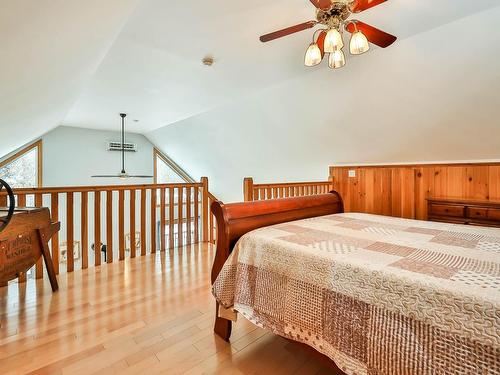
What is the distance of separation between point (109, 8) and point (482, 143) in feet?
12.9

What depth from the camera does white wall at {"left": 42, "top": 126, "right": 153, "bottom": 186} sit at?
229 inches

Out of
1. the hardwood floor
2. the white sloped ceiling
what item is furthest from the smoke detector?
the hardwood floor

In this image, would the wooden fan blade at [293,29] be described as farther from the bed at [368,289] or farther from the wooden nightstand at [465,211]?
the wooden nightstand at [465,211]

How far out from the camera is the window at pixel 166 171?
750 cm

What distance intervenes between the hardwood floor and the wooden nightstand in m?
2.78

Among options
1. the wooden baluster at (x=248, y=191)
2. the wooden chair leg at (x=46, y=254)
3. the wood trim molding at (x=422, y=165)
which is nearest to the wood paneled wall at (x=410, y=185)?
the wood trim molding at (x=422, y=165)

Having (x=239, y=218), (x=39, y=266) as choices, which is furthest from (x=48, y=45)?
(x=39, y=266)

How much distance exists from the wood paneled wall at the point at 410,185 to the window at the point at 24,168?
6.05 meters

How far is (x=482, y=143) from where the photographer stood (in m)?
3.08

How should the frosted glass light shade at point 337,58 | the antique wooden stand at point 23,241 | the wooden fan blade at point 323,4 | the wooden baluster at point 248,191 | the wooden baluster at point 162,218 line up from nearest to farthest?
the wooden fan blade at point 323,4 → the antique wooden stand at point 23,241 → the frosted glass light shade at point 337,58 → the wooden baluster at point 248,191 → the wooden baluster at point 162,218

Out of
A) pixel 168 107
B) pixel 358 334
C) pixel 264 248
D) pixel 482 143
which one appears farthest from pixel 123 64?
pixel 482 143

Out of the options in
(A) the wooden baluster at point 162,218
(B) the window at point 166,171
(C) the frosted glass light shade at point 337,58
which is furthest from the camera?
(B) the window at point 166,171

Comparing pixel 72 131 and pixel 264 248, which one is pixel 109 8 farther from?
pixel 72 131

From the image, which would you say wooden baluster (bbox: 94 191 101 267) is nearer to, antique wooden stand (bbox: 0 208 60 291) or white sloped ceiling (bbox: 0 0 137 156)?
antique wooden stand (bbox: 0 208 60 291)
